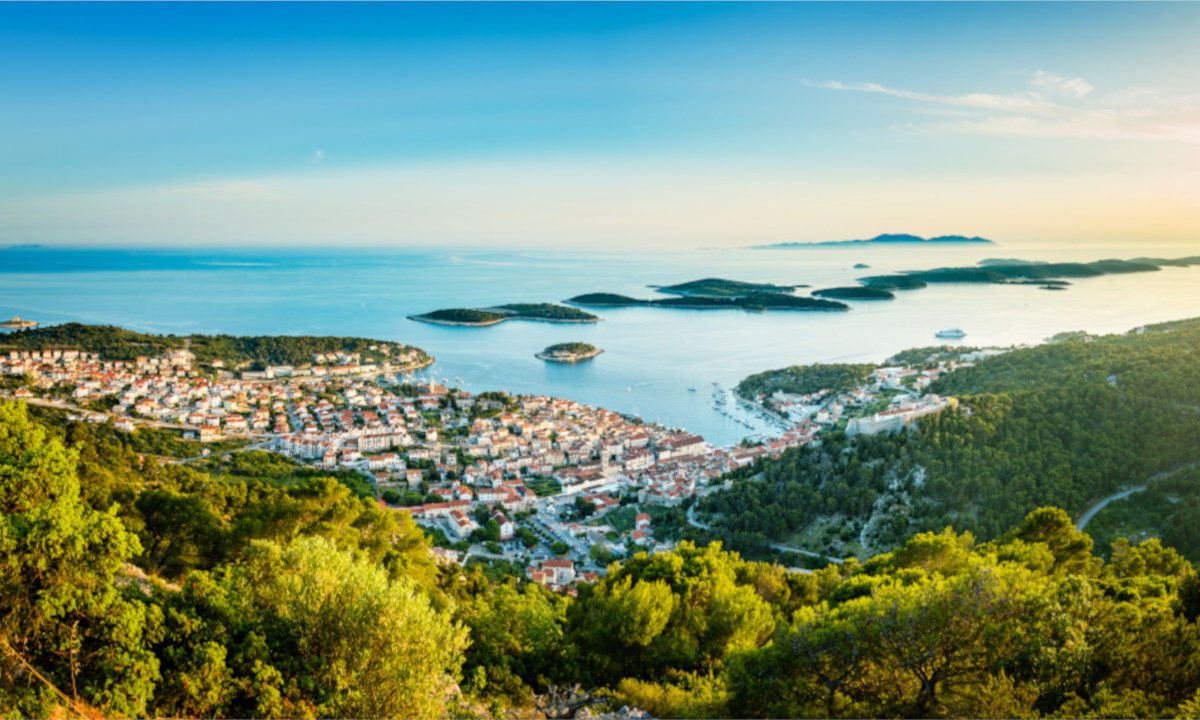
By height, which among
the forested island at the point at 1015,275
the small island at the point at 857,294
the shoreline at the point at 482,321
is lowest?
the shoreline at the point at 482,321

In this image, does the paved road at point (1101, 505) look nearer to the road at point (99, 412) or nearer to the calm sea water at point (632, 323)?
the calm sea water at point (632, 323)

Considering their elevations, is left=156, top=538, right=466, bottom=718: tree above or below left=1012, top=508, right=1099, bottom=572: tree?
above

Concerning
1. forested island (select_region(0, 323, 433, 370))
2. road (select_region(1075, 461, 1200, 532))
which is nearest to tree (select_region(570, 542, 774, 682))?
road (select_region(1075, 461, 1200, 532))

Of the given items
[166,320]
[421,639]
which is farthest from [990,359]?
[166,320]

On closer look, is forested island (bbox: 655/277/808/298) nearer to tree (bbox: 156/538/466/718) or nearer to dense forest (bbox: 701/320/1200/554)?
dense forest (bbox: 701/320/1200/554)

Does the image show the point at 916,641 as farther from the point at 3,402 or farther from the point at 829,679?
the point at 3,402

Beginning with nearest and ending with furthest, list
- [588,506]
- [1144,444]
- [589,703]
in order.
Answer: [589,703] → [1144,444] → [588,506]

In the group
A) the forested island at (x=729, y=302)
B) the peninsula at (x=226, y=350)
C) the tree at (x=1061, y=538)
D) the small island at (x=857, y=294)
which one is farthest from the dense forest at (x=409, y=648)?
the small island at (x=857, y=294)
